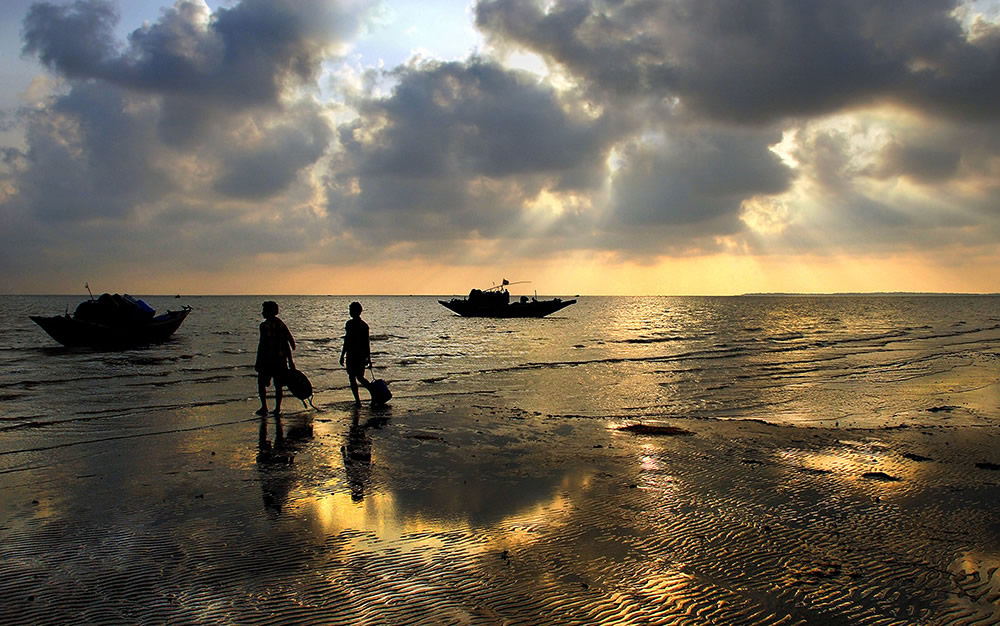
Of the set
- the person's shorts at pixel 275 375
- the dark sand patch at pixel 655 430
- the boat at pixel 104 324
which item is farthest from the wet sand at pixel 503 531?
the boat at pixel 104 324

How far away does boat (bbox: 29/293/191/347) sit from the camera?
32.3 metres

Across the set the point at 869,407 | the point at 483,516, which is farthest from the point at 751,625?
the point at 869,407

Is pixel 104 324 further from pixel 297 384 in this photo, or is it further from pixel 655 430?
pixel 655 430

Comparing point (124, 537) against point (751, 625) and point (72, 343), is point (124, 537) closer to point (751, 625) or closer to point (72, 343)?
point (751, 625)

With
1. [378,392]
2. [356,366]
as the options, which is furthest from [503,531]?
[378,392]

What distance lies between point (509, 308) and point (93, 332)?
44037 millimetres

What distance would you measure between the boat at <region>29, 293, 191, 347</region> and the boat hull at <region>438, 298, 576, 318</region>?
122 ft

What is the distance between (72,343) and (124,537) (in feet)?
110

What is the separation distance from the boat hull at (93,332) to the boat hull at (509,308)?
1453 inches

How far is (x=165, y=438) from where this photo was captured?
1053cm

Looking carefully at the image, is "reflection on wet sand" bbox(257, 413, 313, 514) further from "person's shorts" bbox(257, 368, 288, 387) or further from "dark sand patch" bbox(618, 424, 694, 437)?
"dark sand patch" bbox(618, 424, 694, 437)

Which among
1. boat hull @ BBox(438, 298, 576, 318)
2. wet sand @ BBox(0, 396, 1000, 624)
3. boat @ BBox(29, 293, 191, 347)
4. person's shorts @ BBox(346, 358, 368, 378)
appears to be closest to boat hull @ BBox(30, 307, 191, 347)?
boat @ BBox(29, 293, 191, 347)

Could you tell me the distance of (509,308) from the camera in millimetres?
71062

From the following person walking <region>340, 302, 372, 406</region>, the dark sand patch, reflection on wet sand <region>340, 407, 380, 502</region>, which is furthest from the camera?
person walking <region>340, 302, 372, 406</region>
